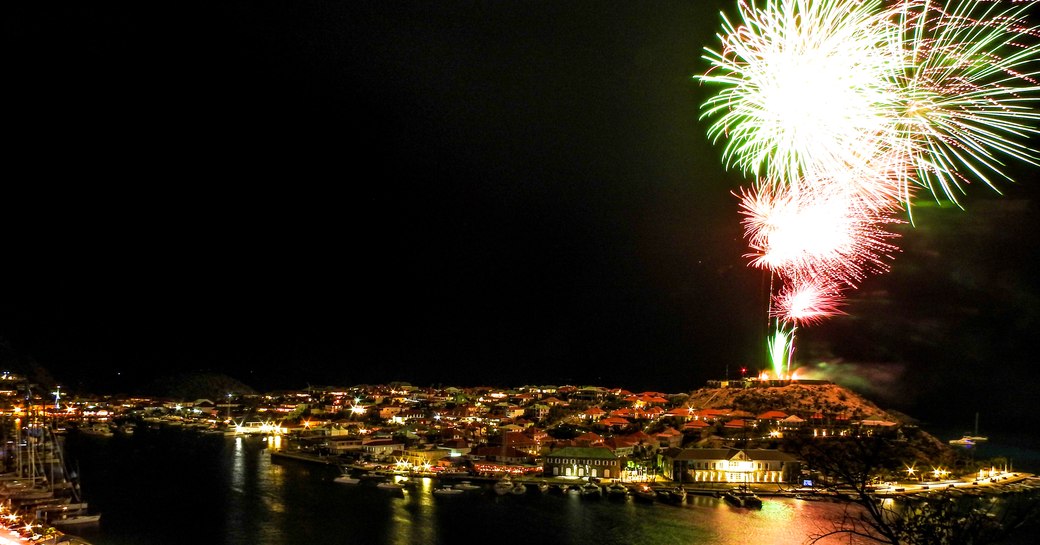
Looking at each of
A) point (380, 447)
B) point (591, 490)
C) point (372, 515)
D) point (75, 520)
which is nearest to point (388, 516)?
point (372, 515)

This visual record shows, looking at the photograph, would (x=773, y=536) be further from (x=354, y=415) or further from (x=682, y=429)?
(x=354, y=415)

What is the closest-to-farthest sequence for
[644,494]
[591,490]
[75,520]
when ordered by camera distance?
1. [75,520]
2. [644,494]
3. [591,490]

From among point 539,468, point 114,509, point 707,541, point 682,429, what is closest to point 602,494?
point 539,468

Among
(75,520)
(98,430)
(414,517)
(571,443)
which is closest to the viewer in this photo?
(75,520)

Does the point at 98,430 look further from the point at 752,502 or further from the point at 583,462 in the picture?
the point at 752,502

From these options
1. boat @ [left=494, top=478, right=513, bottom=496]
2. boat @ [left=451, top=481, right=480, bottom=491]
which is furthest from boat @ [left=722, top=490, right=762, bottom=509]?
boat @ [left=451, top=481, right=480, bottom=491]

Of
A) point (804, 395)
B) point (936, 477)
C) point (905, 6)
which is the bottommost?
point (936, 477)
